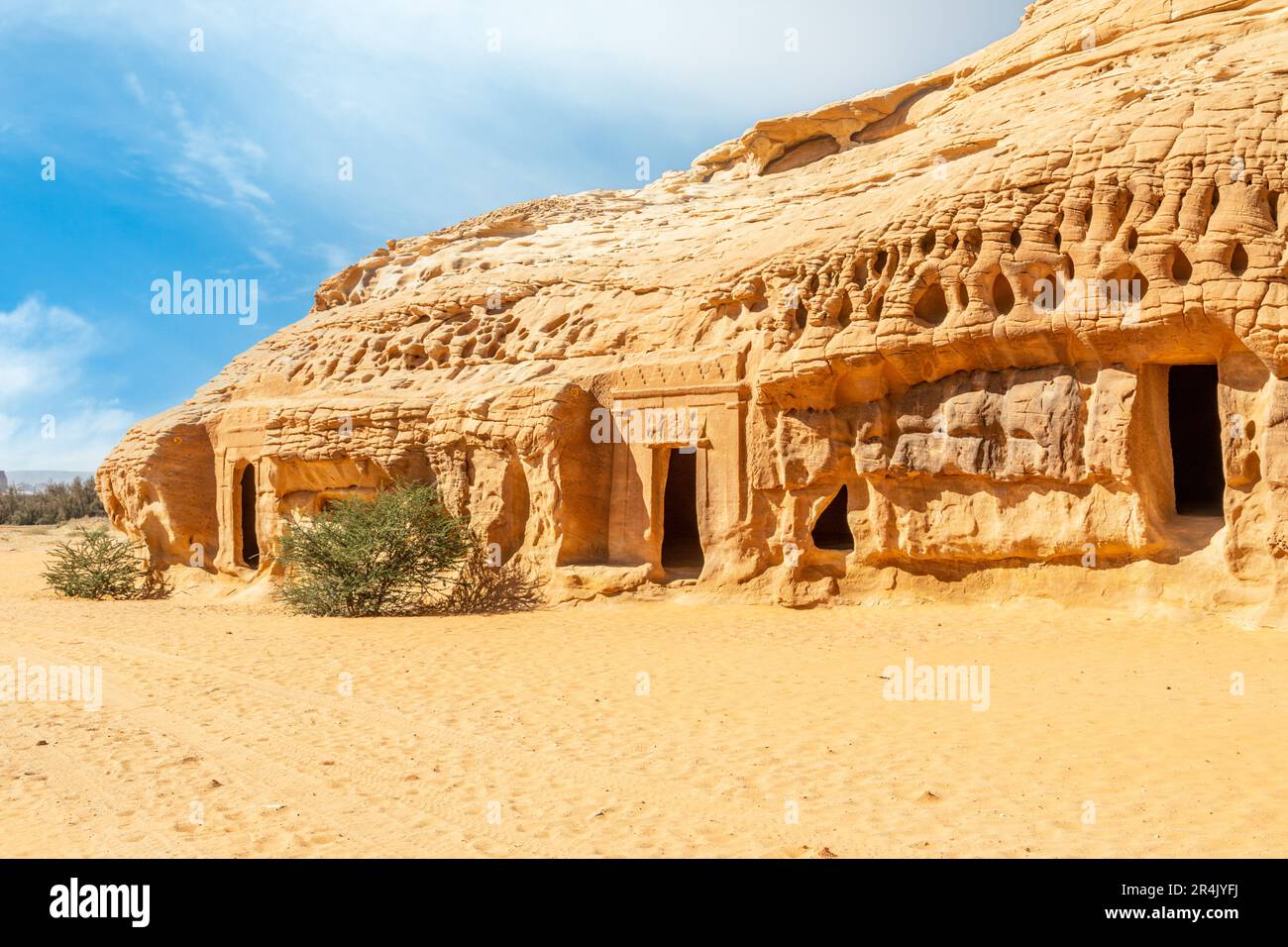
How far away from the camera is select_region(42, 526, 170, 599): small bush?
20203 millimetres

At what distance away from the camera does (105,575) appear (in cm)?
2019

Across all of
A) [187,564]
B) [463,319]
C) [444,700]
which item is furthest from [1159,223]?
[187,564]

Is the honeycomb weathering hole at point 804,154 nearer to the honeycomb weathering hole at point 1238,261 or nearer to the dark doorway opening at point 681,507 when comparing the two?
the dark doorway opening at point 681,507

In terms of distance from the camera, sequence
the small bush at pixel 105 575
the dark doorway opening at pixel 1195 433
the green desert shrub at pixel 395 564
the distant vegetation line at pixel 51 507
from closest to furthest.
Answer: the dark doorway opening at pixel 1195 433 → the green desert shrub at pixel 395 564 → the small bush at pixel 105 575 → the distant vegetation line at pixel 51 507

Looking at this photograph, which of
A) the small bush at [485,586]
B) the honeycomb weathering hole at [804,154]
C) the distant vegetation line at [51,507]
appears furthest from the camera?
the distant vegetation line at [51,507]

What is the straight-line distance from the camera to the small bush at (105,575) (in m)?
20.2

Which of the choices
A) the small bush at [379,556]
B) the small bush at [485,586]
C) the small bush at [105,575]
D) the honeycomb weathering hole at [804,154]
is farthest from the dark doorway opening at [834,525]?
the small bush at [105,575]

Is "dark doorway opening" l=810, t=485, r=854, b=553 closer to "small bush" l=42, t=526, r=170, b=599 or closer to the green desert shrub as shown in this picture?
the green desert shrub

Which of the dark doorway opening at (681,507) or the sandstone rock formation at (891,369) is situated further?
the dark doorway opening at (681,507)

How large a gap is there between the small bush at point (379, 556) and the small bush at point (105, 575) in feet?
20.4

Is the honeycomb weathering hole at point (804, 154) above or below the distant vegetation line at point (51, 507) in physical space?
above

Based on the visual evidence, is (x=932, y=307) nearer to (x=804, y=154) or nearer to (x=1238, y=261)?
(x=1238, y=261)

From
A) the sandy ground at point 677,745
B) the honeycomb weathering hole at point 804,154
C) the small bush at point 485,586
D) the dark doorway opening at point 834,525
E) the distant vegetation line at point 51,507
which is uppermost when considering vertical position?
the honeycomb weathering hole at point 804,154

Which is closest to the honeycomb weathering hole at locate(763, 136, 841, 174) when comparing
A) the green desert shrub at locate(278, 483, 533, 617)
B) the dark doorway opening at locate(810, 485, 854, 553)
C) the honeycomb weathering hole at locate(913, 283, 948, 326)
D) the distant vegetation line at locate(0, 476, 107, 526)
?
the dark doorway opening at locate(810, 485, 854, 553)
